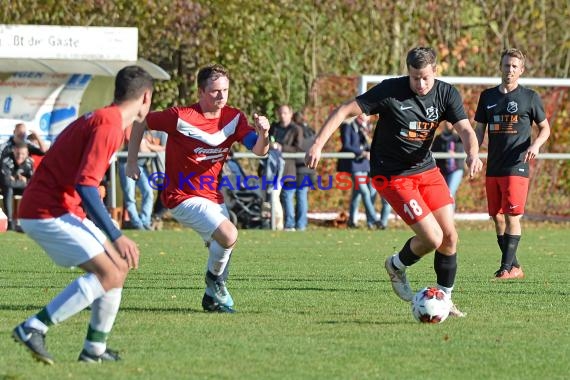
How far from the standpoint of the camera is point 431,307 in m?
9.05

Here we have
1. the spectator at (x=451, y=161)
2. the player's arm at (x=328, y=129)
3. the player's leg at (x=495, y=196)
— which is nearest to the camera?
the player's arm at (x=328, y=129)

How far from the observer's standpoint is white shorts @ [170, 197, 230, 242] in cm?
974

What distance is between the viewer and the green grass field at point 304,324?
725cm

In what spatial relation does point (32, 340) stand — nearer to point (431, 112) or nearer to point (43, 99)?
point (431, 112)

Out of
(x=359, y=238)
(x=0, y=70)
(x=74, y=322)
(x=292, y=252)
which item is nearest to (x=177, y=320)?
(x=74, y=322)

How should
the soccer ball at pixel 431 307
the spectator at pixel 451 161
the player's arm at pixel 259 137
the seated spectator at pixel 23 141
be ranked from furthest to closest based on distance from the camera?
the spectator at pixel 451 161
the seated spectator at pixel 23 141
the player's arm at pixel 259 137
the soccer ball at pixel 431 307

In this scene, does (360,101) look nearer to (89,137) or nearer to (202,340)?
(202,340)

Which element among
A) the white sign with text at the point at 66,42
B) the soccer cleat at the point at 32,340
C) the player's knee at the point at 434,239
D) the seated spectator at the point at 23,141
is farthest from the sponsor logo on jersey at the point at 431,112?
the white sign with text at the point at 66,42

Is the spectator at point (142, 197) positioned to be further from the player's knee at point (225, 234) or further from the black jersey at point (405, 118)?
the black jersey at point (405, 118)

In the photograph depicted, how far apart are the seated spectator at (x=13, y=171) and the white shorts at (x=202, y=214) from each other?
10173 millimetres

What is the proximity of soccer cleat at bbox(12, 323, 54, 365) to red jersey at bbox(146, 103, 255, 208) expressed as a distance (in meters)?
2.86

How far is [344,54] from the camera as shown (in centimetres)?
2745

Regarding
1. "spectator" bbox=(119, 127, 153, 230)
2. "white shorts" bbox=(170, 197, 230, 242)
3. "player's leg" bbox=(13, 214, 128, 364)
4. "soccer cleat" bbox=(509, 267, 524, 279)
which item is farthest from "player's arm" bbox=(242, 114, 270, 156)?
"spectator" bbox=(119, 127, 153, 230)

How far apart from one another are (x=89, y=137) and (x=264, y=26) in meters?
19.7
